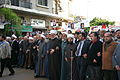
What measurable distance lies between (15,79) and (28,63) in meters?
3.24

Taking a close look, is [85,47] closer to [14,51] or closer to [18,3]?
[14,51]

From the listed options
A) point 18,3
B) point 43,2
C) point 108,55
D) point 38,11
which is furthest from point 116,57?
point 43,2

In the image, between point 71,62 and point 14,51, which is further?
point 14,51

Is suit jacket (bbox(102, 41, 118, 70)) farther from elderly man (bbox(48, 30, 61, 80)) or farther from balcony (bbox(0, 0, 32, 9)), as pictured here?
balcony (bbox(0, 0, 32, 9))

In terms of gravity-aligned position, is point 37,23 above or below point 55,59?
above

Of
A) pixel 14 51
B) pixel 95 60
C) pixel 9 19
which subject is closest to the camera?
pixel 95 60

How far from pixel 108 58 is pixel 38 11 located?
20.8 metres

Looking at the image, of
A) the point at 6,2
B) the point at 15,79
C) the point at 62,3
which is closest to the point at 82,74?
the point at 15,79

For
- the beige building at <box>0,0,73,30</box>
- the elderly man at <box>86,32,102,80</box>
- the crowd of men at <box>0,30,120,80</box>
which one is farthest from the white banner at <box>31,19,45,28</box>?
the elderly man at <box>86,32,102,80</box>

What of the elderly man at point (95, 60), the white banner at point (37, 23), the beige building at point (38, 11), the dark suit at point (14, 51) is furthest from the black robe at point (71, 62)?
the white banner at point (37, 23)

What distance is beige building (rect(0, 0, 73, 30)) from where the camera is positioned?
23.5m

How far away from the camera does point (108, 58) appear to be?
5891mm

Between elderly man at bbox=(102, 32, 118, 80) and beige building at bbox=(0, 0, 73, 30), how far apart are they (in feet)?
55.2

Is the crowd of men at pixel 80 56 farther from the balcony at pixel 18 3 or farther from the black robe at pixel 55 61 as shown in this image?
the balcony at pixel 18 3
